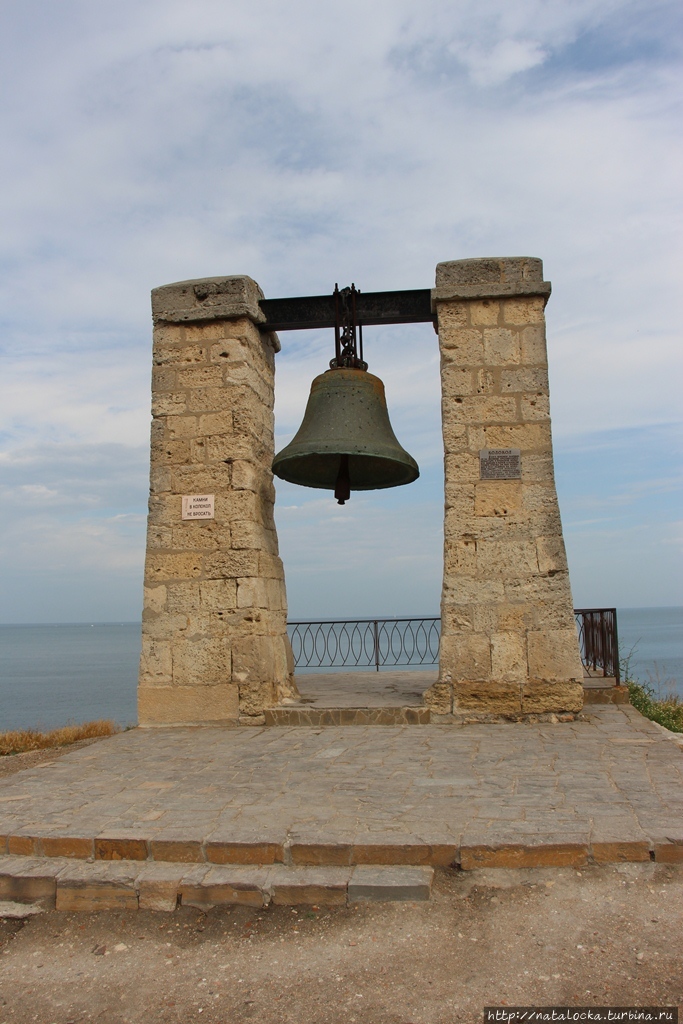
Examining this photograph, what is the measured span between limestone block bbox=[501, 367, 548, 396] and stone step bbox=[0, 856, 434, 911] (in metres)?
3.91

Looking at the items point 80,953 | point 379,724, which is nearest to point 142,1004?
point 80,953

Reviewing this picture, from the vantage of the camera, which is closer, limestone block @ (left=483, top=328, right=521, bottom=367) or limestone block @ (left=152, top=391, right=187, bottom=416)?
limestone block @ (left=483, top=328, right=521, bottom=367)

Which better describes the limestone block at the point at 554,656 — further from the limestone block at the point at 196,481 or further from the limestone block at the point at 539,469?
the limestone block at the point at 196,481

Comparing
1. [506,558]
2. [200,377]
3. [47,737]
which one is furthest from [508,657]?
[47,737]

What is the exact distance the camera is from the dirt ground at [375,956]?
2.23m

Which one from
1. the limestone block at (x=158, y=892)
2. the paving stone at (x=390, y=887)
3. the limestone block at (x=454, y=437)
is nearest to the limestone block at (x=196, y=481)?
the limestone block at (x=454, y=437)

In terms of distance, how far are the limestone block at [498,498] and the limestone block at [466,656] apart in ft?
2.99

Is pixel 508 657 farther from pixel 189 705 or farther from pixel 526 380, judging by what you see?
pixel 189 705

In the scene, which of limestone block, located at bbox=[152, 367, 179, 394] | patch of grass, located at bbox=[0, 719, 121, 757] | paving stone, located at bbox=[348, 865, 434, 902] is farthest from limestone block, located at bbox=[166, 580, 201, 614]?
paving stone, located at bbox=[348, 865, 434, 902]

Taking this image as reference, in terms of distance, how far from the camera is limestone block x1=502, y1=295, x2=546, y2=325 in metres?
6.02

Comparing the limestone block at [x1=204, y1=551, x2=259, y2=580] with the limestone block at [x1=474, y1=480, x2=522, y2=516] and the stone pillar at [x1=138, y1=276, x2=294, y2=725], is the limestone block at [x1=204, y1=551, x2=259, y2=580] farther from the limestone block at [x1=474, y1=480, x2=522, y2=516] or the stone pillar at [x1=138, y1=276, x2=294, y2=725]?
the limestone block at [x1=474, y1=480, x2=522, y2=516]

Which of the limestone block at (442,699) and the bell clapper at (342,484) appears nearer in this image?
the limestone block at (442,699)

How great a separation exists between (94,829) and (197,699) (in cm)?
264

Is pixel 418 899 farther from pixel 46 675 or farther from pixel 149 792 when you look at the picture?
pixel 46 675
